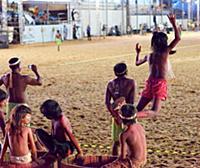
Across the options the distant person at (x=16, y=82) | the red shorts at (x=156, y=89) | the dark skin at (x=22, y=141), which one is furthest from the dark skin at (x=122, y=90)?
the dark skin at (x=22, y=141)

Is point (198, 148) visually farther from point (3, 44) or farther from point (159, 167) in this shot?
point (3, 44)

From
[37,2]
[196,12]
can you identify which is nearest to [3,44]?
[37,2]

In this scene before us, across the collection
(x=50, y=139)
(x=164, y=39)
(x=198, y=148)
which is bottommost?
(x=198, y=148)

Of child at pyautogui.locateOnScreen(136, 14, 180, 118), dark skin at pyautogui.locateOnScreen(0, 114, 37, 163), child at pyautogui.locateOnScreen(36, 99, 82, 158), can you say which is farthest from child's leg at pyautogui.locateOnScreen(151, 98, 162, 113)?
dark skin at pyautogui.locateOnScreen(0, 114, 37, 163)

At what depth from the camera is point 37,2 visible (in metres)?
49.8

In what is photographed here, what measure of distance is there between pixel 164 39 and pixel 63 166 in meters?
2.89

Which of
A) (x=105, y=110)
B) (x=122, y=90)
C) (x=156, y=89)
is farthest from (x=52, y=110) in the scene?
(x=105, y=110)

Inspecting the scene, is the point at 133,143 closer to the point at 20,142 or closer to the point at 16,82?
the point at 20,142

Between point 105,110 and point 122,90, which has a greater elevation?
point 122,90

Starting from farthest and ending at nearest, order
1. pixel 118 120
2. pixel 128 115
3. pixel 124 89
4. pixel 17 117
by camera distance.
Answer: pixel 124 89 → pixel 118 120 → pixel 128 115 → pixel 17 117

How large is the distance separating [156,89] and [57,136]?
7.48ft

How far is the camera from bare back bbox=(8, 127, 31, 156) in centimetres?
559

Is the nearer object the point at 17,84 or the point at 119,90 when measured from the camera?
the point at 119,90

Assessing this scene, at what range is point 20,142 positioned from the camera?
18.3 ft
